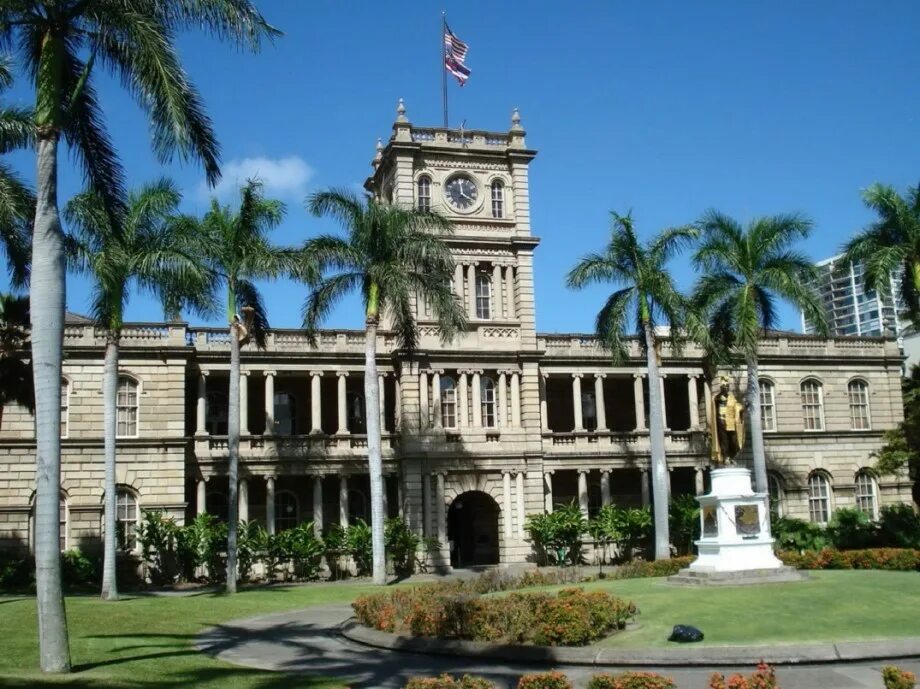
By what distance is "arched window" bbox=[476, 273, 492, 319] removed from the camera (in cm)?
4159

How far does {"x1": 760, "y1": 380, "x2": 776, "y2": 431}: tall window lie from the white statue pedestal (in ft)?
69.1

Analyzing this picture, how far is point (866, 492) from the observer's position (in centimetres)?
4678

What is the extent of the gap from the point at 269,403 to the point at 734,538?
20.3 m

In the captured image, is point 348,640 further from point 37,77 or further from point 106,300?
point 106,300

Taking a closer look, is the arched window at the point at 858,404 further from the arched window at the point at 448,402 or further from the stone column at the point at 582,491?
the arched window at the point at 448,402

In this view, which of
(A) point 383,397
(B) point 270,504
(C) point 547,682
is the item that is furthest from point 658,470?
(C) point 547,682

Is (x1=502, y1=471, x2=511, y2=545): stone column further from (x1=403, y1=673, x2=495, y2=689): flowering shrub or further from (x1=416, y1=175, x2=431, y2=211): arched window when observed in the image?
(x1=403, y1=673, x2=495, y2=689): flowering shrub

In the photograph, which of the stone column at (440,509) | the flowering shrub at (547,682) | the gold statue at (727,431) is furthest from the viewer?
the stone column at (440,509)

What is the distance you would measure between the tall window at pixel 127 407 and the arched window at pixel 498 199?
15.8 meters

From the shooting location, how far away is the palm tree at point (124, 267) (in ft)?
91.4

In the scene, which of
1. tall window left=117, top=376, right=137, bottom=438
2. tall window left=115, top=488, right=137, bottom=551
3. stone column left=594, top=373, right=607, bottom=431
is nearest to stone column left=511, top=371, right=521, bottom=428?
stone column left=594, top=373, right=607, bottom=431

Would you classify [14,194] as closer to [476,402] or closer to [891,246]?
[476,402]

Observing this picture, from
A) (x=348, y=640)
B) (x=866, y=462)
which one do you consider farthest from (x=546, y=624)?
(x=866, y=462)

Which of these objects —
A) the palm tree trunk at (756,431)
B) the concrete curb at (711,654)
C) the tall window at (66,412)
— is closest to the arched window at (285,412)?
the tall window at (66,412)
